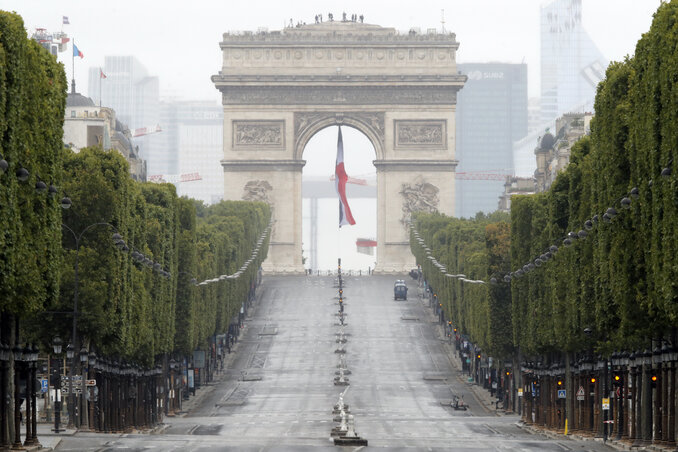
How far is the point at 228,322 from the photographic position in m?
111

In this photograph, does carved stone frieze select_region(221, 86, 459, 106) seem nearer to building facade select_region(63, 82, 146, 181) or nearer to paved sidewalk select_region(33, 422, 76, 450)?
building facade select_region(63, 82, 146, 181)

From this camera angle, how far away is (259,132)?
166 m

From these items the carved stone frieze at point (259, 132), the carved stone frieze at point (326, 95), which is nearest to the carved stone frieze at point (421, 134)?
the carved stone frieze at point (326, 95)

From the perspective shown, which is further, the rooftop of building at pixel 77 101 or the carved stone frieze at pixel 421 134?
the carved stone frieze at pixel 421 134

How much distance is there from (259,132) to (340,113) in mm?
8743

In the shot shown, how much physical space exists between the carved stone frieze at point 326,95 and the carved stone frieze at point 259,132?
2.23 meters

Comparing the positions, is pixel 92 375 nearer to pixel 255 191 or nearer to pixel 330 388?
pixel 330 388

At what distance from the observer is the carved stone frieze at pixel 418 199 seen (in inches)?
6590

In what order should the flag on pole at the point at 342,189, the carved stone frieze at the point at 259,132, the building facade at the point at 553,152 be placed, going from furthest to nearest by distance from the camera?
the flag on pole at the point at 342,189
the carved stone frieze at the point at 259,132
the building facade at the point at 553,152

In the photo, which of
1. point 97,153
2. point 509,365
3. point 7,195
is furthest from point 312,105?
point 7,195

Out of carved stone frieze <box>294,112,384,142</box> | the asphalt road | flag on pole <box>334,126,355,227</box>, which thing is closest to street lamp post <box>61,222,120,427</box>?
the asphalt road

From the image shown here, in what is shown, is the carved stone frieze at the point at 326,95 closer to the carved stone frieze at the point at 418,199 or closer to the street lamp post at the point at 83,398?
the carved stone frieze at the point at 418,199

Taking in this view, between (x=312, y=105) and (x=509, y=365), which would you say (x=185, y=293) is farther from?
(x=312, y=105)

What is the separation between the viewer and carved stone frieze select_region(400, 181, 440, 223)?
549 ft
